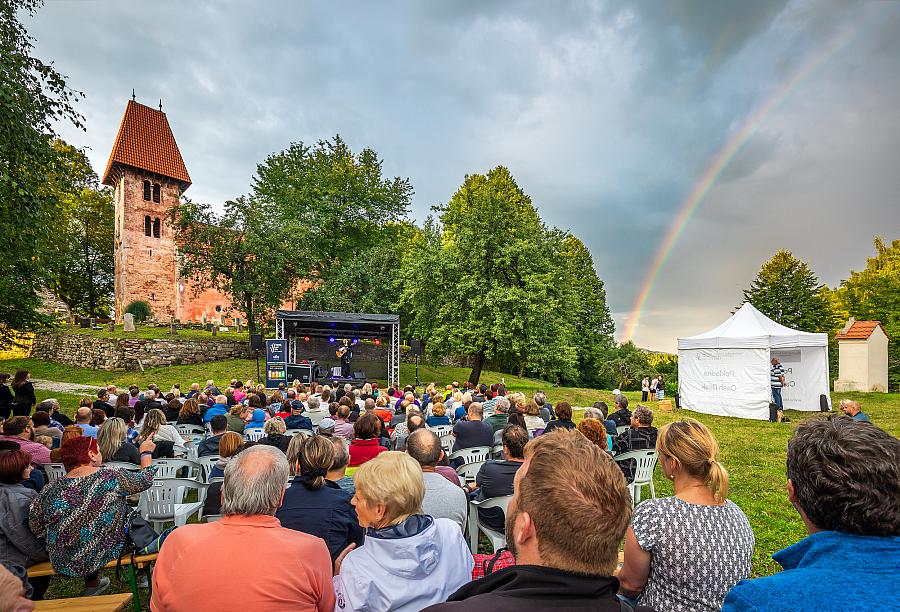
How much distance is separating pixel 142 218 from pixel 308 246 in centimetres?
1336

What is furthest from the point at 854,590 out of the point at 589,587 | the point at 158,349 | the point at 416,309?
the point at 158,349

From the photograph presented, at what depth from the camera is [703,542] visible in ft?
6.34

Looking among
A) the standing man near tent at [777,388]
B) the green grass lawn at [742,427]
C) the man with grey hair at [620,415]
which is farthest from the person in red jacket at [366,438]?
the standing man near tent at [777,388]

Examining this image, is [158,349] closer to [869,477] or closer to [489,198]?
[489,198]

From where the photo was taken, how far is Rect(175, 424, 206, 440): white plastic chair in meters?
6.44

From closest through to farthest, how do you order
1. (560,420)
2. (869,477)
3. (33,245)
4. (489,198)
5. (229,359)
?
(869,477)
(560,420)
(33,245)
(489,198)
(229,359)

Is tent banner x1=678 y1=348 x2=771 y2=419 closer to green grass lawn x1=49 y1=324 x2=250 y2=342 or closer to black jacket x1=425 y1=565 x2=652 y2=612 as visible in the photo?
black jacket x1=425 y1=565 x2=652 y2=612

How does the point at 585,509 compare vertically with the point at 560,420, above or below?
above

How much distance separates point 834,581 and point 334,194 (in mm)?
29476

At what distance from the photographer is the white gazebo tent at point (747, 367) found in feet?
39.8

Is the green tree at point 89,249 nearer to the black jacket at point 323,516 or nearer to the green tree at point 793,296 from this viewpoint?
the black jacket at point 323,516

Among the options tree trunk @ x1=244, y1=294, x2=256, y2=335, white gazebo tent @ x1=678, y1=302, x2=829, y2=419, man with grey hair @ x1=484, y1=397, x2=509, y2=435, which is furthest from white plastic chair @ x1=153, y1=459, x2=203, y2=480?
tree trunk @ x1=244, y1=294, x2=256, y2=335

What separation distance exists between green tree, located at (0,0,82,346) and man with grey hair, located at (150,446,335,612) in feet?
17.1

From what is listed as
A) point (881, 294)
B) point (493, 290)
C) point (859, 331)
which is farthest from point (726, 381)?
point (881, 294)
